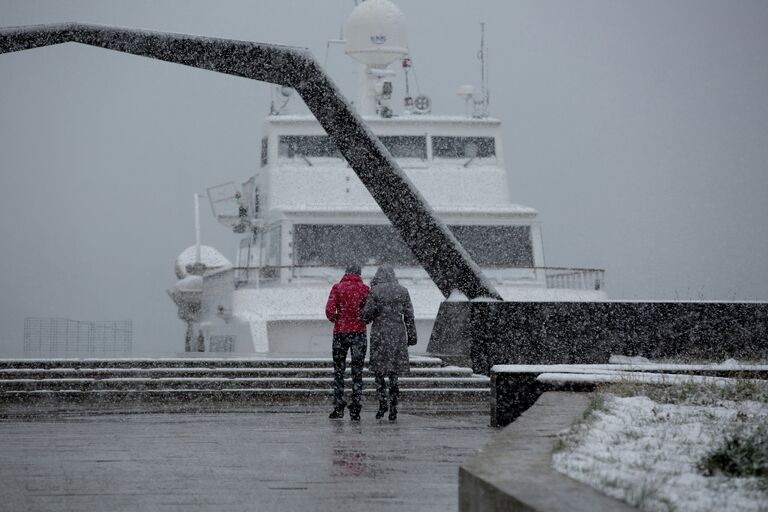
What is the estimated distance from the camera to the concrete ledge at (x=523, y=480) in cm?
377

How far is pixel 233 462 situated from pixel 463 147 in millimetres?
18630

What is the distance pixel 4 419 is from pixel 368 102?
17.1m

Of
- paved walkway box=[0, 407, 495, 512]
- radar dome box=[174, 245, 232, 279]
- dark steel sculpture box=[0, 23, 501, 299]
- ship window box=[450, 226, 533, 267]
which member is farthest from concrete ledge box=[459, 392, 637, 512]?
radar dome box=[174, 245, 232, 279]

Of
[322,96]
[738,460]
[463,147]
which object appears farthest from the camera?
[463,147]

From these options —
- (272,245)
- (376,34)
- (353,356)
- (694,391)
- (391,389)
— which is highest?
(376,34)

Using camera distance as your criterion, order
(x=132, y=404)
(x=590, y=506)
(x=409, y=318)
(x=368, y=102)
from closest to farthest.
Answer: (x=590, y=506)
(x=409, y=318)
(x=132, y=404)
(x=368, y=102)

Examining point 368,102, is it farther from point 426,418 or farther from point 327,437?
point 327,437

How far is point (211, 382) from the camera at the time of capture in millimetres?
14844

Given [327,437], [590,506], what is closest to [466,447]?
[327,437]

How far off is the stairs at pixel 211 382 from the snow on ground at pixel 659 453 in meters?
6.67

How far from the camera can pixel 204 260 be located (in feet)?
104

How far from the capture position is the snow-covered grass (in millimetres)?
3961

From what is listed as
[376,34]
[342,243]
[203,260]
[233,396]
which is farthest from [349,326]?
[203,260]

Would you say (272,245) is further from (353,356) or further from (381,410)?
(381,410)
